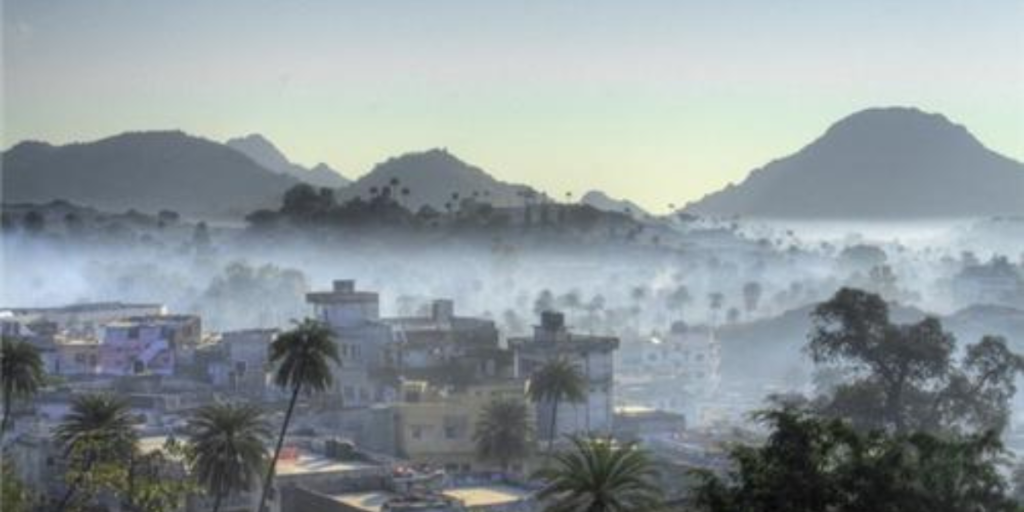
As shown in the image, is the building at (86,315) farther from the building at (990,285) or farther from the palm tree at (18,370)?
the building at (990,285)

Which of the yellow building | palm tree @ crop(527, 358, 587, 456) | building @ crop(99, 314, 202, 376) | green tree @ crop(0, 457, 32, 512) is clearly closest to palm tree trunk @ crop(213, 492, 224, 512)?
green tree @ crop(0, 457, 32, 512)

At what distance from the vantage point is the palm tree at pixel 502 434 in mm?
33375

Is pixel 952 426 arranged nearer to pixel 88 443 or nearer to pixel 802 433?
pixel 802 433

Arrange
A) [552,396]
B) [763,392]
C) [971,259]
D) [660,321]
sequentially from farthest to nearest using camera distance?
[971,259] < [660,321] < [763,392] < [552,396]

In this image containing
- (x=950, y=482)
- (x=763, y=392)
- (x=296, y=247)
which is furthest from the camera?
(x=296, y=247)

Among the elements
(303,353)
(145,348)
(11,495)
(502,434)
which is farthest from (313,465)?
(145,348)

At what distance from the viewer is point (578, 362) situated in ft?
130

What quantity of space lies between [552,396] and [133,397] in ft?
31.3

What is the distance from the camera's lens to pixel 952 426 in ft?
96.5

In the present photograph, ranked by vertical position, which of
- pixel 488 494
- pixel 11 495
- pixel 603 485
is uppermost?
pixel 603 485

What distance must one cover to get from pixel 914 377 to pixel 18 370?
16.0 meters

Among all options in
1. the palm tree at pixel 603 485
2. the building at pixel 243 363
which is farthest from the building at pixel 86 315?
the palm tree at pixel 603 485

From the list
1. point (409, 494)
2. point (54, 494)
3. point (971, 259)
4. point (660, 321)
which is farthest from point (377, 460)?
point (971, 259)

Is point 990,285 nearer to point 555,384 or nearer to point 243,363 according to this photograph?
point 243,363
